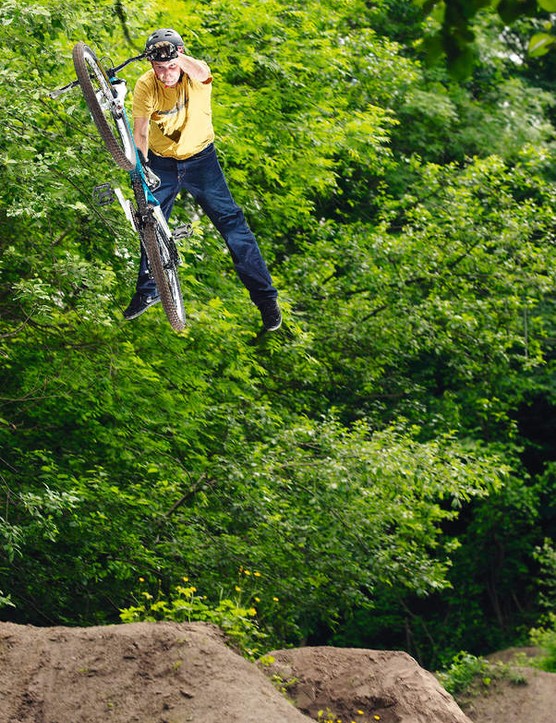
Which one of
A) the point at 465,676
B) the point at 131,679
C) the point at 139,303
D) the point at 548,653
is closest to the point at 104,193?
the point at 139,303

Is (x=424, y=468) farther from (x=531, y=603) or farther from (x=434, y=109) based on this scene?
(x=531, y=603)

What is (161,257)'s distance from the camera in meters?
7.64

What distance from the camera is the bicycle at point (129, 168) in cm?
665

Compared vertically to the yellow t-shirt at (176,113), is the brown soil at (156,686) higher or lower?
lower

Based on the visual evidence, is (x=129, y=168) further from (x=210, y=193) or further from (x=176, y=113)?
(x=210, y=193)

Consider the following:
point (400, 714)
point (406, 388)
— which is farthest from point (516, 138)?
point (400, 714)

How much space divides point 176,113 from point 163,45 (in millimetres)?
575

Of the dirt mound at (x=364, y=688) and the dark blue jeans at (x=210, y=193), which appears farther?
the dirt mound at (x=364, y=688)

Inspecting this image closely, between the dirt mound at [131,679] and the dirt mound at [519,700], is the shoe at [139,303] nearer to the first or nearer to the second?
the dirt mound at [131,679]

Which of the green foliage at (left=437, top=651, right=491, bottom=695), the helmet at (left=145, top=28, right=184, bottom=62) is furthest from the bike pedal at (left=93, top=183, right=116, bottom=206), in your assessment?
the green foliage at (left=437, top=651, right=491, bottom=695)

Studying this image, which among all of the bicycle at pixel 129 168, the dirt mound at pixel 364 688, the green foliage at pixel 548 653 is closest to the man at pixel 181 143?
the bicycle at pixel 129 168

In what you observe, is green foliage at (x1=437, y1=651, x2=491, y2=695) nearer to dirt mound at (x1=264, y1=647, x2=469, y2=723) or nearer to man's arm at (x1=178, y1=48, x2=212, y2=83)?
dirt mound at (x1=264, y1=647, x2=469, y2=723)

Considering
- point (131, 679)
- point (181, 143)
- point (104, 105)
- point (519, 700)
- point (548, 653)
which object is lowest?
point (548, 653)

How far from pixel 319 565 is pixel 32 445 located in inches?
149
